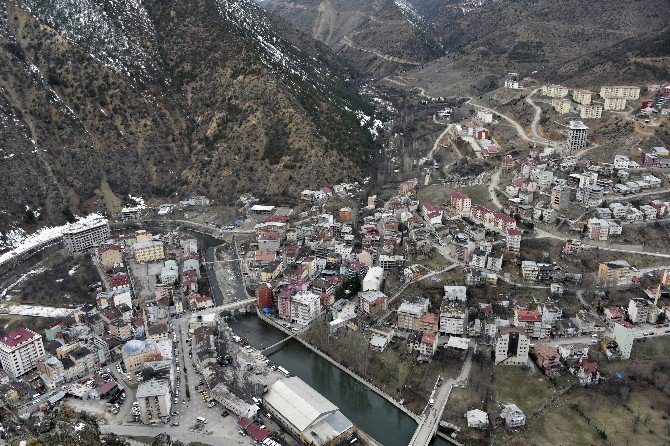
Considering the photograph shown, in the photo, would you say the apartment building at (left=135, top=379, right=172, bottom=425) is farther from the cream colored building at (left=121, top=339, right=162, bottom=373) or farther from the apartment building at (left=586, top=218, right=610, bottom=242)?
the apartment building at (left=586, top=218, right=610, bottom=242)

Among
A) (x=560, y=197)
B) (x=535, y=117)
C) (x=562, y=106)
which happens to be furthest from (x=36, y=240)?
(x=562, y=106)

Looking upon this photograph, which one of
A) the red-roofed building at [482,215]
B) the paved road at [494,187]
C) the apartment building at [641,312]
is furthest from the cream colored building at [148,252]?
the apartment building at [641,312]

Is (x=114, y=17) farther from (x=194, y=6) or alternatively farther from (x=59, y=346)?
(x=59, y=346)

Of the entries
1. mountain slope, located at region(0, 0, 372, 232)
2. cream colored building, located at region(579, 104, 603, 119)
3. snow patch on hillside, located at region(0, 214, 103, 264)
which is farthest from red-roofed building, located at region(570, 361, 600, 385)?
snow patch on hillside, located at region(0, 214, 103, 264)

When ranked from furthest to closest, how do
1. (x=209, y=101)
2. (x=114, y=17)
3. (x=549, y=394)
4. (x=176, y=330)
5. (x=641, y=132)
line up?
(x=114, y=17), (x=209, y=101), (x=641, y=132), (x=176, y=330), (x=549, y=394)

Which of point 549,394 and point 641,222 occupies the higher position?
point 641,222

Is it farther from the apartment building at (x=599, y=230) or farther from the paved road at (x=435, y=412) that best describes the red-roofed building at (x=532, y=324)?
the apartment building at (x=599, y=230)

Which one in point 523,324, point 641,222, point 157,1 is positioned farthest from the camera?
point 157,1

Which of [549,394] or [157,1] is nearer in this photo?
[549,394]

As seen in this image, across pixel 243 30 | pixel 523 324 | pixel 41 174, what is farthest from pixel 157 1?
pixel 523 324
